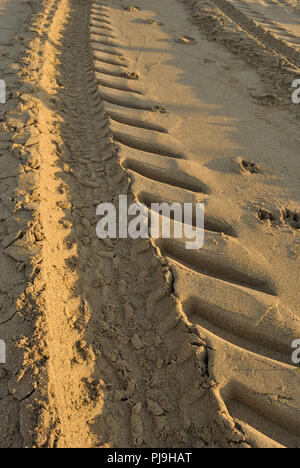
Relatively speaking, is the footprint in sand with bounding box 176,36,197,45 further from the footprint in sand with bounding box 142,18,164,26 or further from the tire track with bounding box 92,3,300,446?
the tire track with bounding box 92,3,300,446

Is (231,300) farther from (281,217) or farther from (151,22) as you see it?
(151,22)

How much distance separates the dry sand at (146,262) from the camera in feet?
3.63

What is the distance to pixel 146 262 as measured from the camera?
5.21 feet

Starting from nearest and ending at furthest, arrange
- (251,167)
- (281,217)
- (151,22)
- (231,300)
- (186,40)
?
(231,300)
(281,217)
(251,167)
(186,40)
(151,22)

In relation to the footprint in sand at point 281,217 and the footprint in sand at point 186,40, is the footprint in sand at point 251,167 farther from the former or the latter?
the footprint in sand at point 186,40

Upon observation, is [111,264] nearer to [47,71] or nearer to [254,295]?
[254,295]

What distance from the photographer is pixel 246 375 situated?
1189 millimetres

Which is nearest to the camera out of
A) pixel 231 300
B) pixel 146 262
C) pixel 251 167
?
pixel 231 300

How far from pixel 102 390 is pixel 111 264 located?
24.1 inches

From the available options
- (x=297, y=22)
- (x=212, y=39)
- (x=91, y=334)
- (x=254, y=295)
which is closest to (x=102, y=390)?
(x=91, y=334)

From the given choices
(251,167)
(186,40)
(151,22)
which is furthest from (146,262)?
(151,22)

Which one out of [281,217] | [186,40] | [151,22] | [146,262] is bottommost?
[146,262]

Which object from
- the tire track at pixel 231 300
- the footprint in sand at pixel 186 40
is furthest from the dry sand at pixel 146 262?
the footprint in sand at pixel 186 40

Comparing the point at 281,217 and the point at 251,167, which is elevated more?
the point at 251,167
